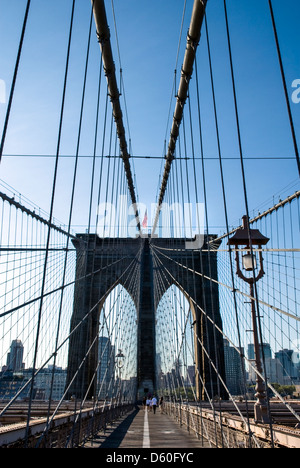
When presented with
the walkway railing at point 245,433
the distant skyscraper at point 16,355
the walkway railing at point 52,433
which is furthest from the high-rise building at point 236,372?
the distant skyscraper at point 16,355

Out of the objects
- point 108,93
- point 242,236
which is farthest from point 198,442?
point 108,93

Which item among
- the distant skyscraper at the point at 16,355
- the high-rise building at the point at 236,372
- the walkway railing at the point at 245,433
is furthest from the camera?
the high-rise building at the point at 236,372

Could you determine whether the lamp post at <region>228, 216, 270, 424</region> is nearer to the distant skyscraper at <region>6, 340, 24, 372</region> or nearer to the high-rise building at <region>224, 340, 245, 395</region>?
the high-rise building at <region>224, 340, 245, 395</region>

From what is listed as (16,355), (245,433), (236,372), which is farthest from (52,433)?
(236,372)

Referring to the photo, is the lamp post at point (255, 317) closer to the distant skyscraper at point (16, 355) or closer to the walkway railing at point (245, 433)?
the walkway railing at point (245, 433)

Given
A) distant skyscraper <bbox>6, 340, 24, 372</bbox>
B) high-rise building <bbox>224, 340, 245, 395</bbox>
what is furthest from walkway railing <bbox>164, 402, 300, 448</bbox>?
distant skyscraper <bbox>6, 340, 24, 372</bbox>

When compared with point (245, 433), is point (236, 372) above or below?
above

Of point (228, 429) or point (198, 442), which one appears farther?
point (198, 442)

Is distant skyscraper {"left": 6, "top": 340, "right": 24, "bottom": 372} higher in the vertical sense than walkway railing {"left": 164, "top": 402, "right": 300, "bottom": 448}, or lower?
higher

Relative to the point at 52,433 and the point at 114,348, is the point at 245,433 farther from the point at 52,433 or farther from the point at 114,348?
the point at 114,348

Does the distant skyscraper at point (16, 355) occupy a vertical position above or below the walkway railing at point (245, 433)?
above

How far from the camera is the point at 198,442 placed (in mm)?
4957
